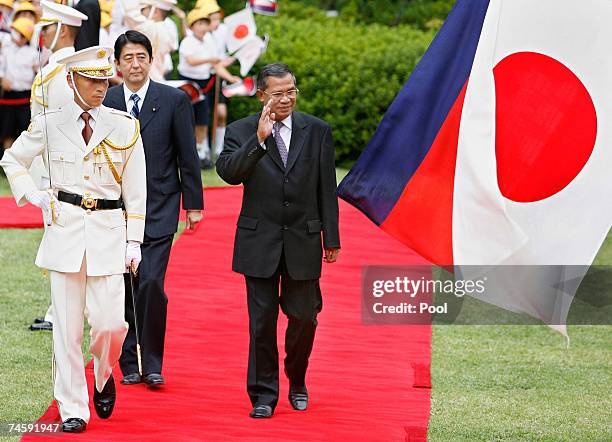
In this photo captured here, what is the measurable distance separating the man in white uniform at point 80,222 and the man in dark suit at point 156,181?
986 mm

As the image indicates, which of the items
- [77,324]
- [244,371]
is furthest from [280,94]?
[244,371]

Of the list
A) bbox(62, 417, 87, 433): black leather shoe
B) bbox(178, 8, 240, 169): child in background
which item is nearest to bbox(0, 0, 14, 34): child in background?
bbox(178, 8, 240, 169): child in background

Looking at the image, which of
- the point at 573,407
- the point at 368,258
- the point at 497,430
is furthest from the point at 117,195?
the point at 368,258

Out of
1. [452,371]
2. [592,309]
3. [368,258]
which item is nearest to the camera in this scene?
[452,371]

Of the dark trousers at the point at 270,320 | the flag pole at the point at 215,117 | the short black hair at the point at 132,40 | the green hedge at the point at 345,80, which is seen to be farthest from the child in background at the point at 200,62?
the dark trousers at the point at 270,320

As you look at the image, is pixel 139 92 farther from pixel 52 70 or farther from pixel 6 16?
pixel 6 16

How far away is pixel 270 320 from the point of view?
7.36m

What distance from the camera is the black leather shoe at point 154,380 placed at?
7.93 m

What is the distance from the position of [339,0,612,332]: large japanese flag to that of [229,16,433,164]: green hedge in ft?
33.2

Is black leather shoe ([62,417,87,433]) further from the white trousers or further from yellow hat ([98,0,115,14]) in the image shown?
yellow hat ([98,0,115,14])

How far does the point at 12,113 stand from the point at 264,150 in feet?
30.6

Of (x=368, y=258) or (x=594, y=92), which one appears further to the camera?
Answer: (x=368, y=258)

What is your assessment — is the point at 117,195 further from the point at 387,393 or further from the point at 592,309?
the point at 592,309

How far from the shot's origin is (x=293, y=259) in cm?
729
